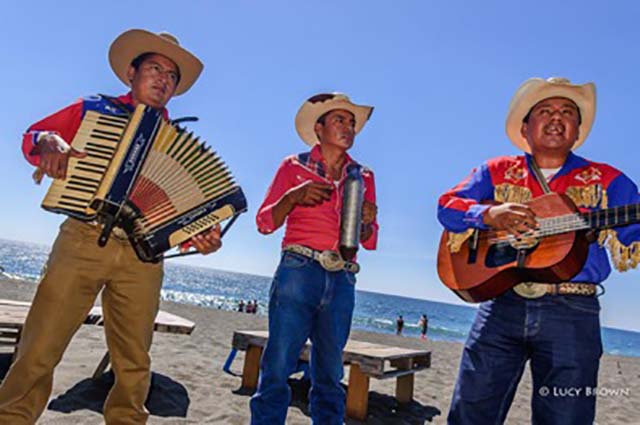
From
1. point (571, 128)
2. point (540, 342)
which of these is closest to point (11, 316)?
point (540, 342)

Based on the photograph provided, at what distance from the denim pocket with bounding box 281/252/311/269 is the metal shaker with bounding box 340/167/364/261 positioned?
0.28 meters

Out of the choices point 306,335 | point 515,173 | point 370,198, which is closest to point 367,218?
point 370,198

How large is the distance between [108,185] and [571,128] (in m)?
2.75

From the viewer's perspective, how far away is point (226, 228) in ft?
9.84

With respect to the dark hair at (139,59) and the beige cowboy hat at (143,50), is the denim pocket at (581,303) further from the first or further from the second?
the dark hair at (139,59)

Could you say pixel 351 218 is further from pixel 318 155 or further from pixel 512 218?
pixel 512 218

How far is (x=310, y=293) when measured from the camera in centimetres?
318

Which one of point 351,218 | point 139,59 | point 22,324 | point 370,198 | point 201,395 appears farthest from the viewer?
point 201,395

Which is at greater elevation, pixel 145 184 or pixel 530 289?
pixel 145 184

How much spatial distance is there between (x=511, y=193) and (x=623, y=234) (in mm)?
628

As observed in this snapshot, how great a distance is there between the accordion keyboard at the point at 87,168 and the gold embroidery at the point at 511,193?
230 centimetres

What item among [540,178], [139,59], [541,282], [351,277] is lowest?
[351,277]

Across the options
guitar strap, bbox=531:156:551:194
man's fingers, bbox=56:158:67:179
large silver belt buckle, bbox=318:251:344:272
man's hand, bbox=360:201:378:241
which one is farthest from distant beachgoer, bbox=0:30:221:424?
guitar strap, bbox=531:156:551:194

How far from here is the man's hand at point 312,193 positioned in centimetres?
312
